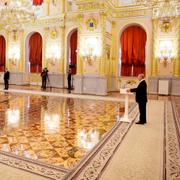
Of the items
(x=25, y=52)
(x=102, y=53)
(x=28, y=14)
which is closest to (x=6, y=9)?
(x=28, y=14)

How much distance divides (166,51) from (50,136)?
1105 centimetres

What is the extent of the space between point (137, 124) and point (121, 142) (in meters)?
1.82

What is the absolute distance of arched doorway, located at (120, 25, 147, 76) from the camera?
15570 mm

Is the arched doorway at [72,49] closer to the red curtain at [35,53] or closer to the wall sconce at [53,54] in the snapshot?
the wall sconce at [53,54]

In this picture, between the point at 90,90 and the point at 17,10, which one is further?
the point at 90,90

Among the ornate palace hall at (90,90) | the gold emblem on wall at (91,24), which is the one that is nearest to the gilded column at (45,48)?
the ornate palace hall at (90,90)

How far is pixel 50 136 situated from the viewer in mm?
4980

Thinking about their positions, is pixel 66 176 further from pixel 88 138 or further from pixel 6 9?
pixel 6 9

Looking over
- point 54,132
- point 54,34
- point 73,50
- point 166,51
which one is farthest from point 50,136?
point 54,34

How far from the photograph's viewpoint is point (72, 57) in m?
18.0

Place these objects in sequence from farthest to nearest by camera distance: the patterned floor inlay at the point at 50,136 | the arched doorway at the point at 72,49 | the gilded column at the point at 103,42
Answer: the arched doorway at the point at 72,49, the gilded column at the point at 103,42, the patterned floor inlay at the point at 50,136

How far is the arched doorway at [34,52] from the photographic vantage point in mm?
19375

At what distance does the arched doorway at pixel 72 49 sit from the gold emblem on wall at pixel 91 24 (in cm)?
370

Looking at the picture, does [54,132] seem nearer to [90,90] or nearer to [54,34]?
[90,90]
